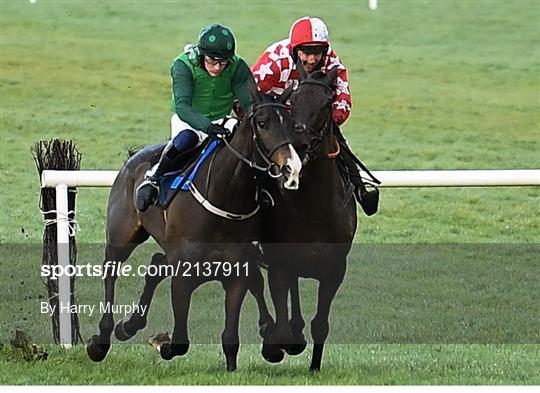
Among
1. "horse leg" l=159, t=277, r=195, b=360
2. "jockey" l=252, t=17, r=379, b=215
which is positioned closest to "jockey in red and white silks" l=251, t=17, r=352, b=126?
"jockey" l=252, t=17, r=379, b=215

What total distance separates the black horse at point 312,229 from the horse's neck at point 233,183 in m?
0.17

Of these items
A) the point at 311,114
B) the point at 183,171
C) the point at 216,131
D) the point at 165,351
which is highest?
the point at 311,114

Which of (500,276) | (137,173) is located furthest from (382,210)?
(137,173)

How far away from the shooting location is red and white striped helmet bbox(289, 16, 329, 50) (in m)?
4.94

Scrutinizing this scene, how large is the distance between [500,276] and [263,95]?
5037mm

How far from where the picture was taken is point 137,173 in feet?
19.3

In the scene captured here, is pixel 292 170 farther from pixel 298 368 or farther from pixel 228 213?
pixel 298 368

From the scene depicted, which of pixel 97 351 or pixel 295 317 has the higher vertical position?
pixel 295 317

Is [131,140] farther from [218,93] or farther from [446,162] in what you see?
[218,93]

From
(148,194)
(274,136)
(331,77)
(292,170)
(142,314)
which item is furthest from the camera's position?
(142,314)

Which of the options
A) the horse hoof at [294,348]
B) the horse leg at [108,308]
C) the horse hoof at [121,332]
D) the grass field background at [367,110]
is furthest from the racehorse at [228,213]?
the grass field background at [367,110]

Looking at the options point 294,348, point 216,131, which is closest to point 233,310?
point 294,348

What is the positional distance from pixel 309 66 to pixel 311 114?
1.52 feet

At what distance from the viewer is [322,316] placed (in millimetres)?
5367
